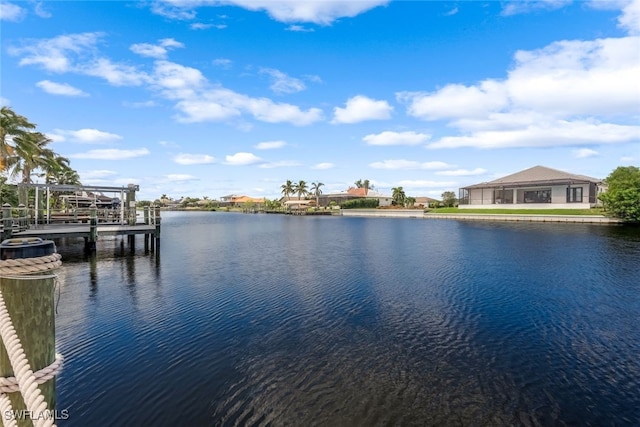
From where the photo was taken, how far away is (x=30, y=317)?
2.85 metres

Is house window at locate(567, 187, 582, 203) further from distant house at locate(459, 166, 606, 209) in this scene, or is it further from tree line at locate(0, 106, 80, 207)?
tree line at locate(0, 106, 80, 207)

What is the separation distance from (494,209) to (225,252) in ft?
193

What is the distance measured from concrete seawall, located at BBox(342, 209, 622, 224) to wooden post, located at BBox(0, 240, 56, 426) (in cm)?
6326

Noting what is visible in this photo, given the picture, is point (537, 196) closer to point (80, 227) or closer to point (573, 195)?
point (573, 195)

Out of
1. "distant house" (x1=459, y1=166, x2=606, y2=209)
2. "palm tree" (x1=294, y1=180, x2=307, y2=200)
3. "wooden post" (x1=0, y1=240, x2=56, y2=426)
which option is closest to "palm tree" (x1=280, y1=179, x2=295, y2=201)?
"palm tree" (x1=294, y1=180, x2=307, y2=200)

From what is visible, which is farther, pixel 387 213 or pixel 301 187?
pixel 301 187

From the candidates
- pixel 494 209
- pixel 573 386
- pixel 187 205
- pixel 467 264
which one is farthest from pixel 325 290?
pixel 187 205

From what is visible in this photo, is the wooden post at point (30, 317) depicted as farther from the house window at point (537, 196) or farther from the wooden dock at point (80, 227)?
the house window at point (537, 196)

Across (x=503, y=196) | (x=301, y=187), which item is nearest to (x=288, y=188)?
(x=301, y=187)

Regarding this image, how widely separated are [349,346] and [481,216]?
6324 cm

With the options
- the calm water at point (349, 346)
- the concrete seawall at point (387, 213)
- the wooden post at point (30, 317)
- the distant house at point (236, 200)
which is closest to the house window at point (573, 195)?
the concrete seawall at point (387, 213)

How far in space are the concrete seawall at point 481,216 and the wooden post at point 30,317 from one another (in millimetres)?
63261

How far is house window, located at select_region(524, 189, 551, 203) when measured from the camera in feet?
214

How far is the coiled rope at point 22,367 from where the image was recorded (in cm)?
221
